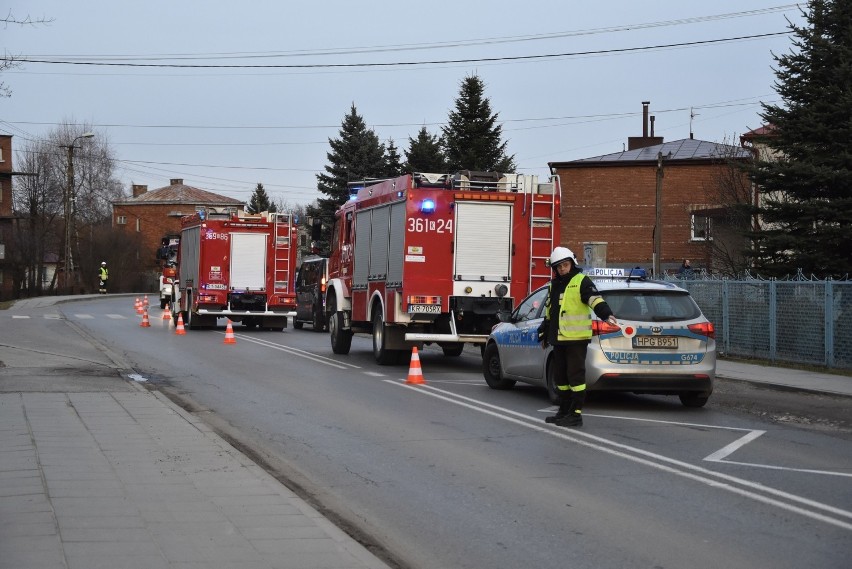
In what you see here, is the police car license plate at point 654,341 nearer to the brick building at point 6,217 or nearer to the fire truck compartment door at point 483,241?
the fire truck compartment door at point 483,241

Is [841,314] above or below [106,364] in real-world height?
above

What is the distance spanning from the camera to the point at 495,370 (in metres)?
15.3

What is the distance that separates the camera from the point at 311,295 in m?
31.9

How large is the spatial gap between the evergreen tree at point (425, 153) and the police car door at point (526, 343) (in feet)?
145

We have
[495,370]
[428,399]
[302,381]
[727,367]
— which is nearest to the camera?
[428,399]

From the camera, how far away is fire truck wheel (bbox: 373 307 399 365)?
1900 cm

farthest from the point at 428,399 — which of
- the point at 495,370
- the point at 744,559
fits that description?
the point at 744,559

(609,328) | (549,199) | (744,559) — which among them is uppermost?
(549,199)

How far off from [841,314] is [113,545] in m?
A: 15.6

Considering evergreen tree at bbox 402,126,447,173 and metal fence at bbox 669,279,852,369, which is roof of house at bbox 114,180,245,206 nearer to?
evergreen tree at bbox 402,126,447,173

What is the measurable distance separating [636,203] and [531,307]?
4146cm

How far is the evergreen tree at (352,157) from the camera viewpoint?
206 ft

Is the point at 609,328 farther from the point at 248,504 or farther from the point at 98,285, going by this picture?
the point at 98,285

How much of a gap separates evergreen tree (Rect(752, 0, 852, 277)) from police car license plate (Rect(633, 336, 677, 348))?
1086 centimetres
